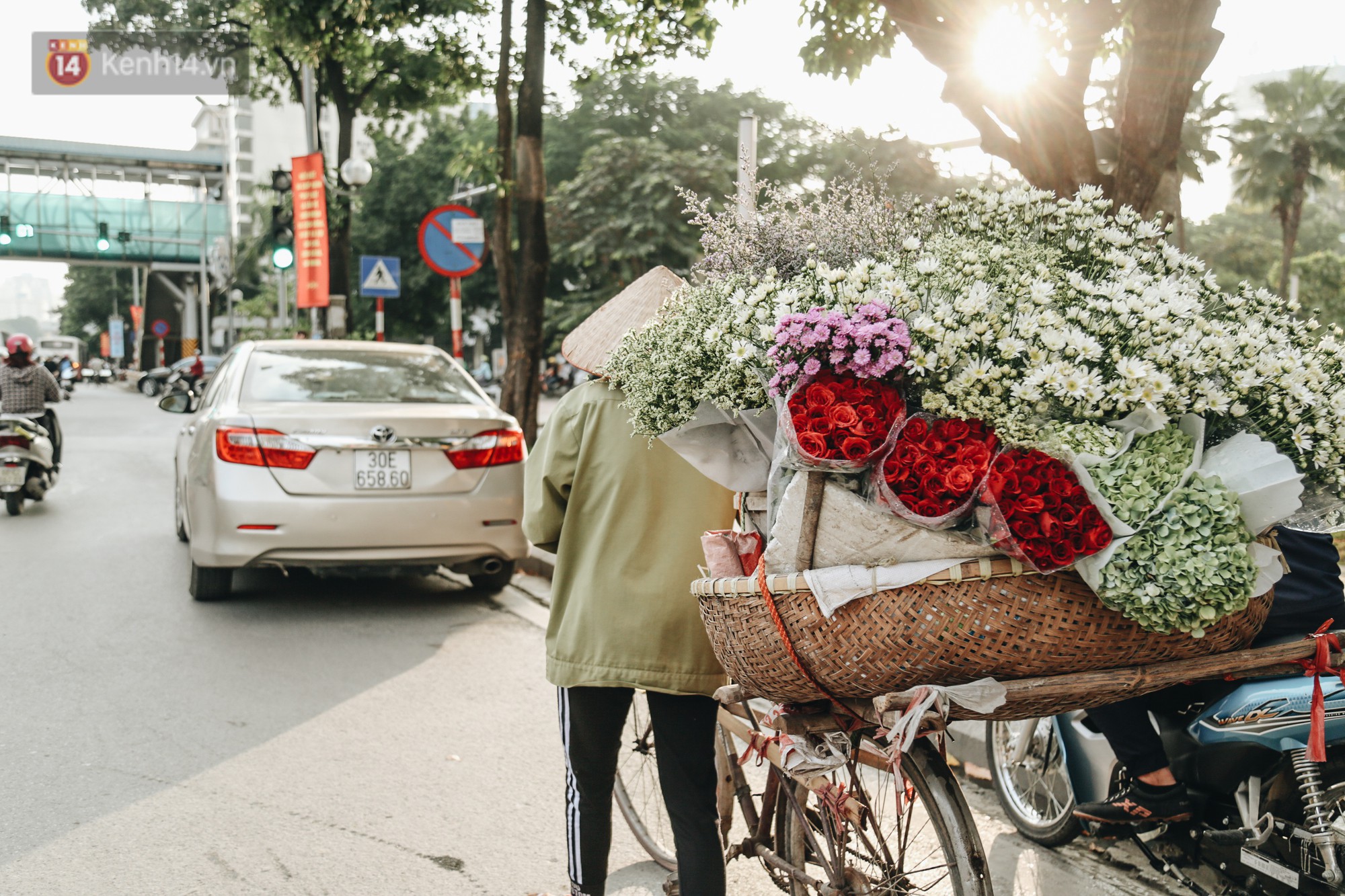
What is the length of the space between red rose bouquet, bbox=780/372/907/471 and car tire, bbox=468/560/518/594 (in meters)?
5.36

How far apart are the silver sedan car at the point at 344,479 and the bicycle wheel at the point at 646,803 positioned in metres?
3.16

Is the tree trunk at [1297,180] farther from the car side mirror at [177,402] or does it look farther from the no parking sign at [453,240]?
the car side mirror at [177,402]

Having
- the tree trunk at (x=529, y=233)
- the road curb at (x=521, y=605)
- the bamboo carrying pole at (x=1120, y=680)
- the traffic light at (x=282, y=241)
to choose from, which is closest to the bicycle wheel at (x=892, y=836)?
the bamboo carrying pole at (x=1120, y=680)

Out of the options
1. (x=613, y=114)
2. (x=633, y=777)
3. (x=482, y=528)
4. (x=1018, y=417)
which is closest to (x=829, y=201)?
(x=1018, y=417)

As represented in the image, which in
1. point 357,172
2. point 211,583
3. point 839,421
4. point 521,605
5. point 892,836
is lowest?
point 521,605

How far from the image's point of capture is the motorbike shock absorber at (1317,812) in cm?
260

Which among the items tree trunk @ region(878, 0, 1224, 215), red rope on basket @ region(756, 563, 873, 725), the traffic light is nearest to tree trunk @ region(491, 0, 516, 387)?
the traffic light

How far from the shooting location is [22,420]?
10.7m

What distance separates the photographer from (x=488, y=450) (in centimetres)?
671

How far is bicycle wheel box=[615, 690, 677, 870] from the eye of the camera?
3.48m

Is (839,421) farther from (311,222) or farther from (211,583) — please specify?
(311,222)

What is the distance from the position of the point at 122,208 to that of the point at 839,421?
58.5 meters

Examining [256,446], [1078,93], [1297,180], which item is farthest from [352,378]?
[1297,180]

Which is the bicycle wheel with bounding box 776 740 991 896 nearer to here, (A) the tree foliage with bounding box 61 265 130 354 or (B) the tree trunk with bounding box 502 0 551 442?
(B) the tree trunk with bounding box 502 0 551 442
